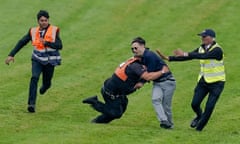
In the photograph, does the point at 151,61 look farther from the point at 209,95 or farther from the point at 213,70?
the point at 209,95

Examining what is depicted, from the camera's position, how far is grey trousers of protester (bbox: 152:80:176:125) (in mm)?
15109

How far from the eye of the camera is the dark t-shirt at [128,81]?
14.8 meters

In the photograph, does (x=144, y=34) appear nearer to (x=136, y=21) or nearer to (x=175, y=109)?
(x=136, y=21)

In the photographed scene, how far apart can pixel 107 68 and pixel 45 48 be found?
831 centimetres

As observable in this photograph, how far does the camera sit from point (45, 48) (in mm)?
16844

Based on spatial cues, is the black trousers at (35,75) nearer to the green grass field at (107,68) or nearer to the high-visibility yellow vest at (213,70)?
the green grass field at (107,68)

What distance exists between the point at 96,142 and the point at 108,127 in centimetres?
133

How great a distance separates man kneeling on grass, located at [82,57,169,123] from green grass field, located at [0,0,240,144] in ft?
1.26

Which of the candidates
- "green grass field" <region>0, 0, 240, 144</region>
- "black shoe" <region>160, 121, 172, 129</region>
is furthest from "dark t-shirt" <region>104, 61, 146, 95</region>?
"black shoe" <region>160, 121, 172, 129</region>

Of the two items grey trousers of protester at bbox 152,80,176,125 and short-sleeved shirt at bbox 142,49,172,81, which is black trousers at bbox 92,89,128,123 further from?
short-sleeved shirt at bbox 142,49,172,81

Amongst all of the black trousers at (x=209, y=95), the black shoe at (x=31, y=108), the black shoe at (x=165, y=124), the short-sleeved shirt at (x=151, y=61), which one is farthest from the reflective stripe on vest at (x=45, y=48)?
the black trousers at (x=209, y=95)

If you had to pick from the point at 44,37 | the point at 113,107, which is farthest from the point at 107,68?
the point at 113,107

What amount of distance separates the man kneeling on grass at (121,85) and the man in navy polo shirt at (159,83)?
14 cm

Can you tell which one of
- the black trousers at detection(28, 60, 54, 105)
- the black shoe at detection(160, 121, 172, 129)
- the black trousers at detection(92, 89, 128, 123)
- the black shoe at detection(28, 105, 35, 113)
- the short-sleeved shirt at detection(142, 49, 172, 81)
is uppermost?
the short-sleeved shirt at detection(142, 49, 172, 81)
